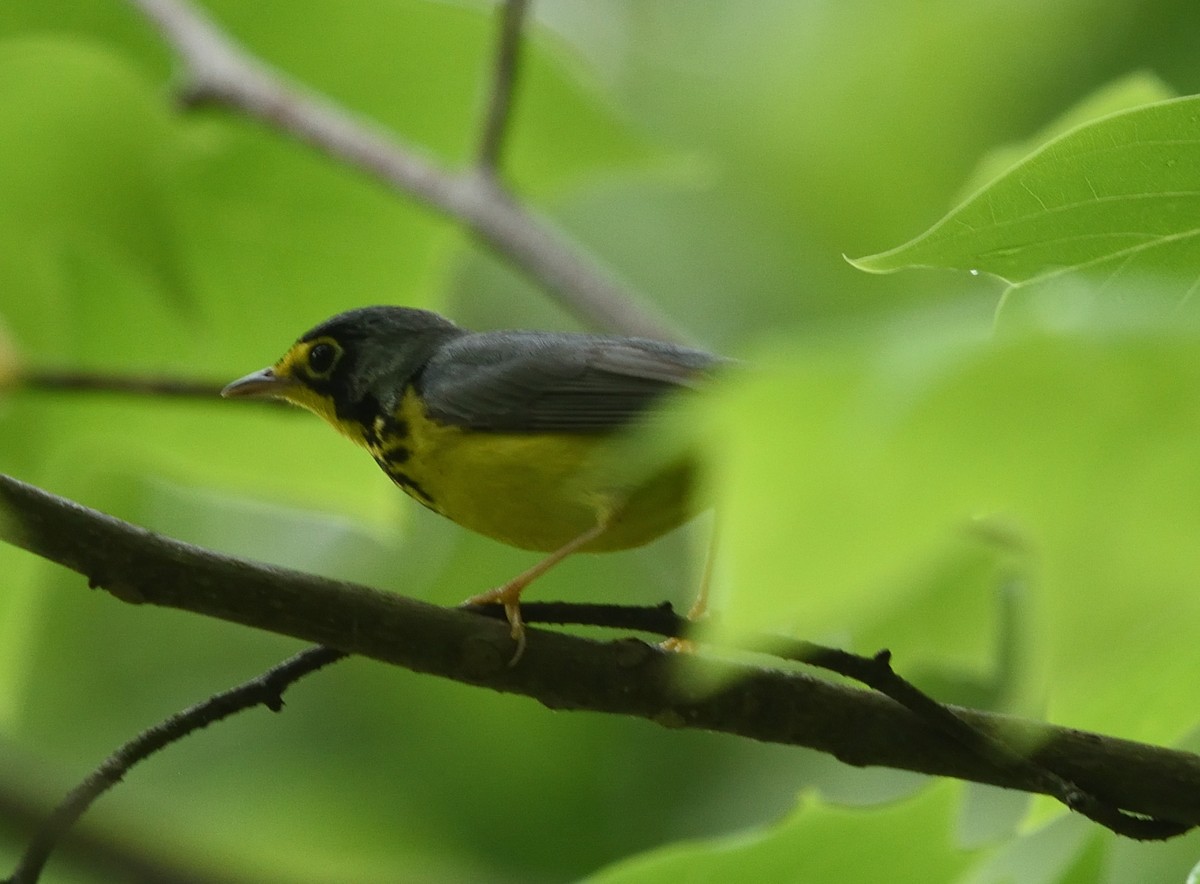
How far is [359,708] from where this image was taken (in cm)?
450

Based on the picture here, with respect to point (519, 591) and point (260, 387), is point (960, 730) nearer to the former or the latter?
point (519, 591)

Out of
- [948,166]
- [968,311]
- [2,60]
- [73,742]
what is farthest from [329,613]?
[948,166]

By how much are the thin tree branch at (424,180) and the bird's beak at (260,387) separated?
688 millimetres

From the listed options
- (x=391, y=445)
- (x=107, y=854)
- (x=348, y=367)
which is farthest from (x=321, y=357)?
(x=107, y=854)

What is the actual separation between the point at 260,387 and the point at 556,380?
23.1 inches

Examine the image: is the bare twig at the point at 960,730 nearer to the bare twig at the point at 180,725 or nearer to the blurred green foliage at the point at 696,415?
the blurred green foliage at the point at 696,415

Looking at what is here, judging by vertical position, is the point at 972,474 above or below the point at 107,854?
above

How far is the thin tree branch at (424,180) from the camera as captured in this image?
309 centimetres

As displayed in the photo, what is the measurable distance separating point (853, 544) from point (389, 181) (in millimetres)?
2631

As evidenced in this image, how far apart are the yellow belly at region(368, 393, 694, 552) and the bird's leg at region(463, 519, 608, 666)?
19 mm

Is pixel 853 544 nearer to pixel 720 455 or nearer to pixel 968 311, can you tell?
pixel 720 455

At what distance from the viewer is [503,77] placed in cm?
295

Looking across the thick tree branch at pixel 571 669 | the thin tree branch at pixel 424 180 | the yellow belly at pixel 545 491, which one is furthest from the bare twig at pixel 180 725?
the thin tree branch at pixel 424 180

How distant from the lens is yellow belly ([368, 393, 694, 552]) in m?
2.12
